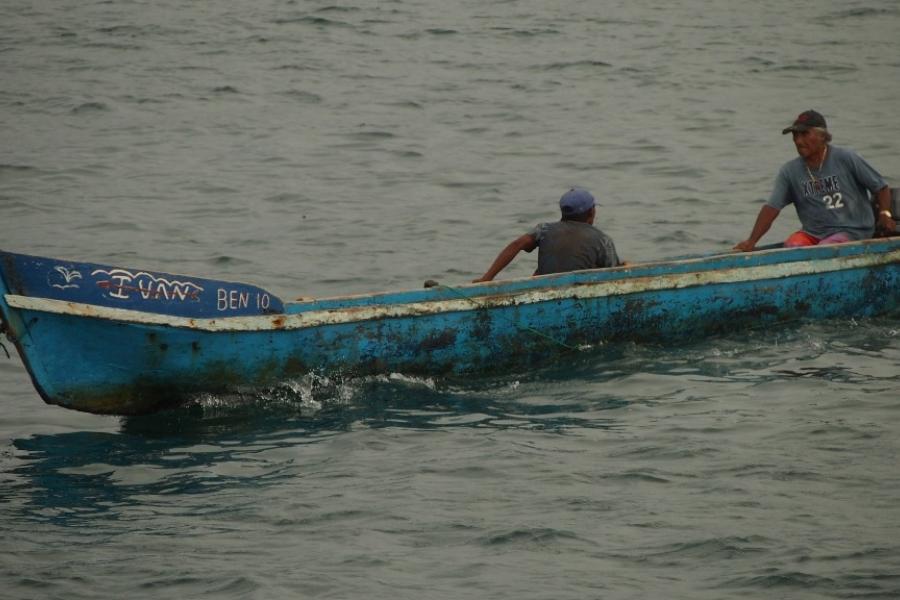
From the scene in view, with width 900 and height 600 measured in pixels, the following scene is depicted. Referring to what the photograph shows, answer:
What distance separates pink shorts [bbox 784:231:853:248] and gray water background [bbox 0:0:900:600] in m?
0.66

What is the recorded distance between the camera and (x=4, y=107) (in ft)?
65.7

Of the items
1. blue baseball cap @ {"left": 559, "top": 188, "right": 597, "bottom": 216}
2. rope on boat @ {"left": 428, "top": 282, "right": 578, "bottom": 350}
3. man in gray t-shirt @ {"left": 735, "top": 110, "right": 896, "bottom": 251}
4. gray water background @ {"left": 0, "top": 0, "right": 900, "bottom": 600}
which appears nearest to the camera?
gray water background @ {"left": 0, "top": 0, "right": 900, "bottom": 600}

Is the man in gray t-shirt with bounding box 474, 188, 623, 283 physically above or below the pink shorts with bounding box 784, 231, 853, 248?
above

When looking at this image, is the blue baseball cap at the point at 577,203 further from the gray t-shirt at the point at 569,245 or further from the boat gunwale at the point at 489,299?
the boat gunwale at the point at 489,299

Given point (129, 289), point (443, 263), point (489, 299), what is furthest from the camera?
point (443, 263)

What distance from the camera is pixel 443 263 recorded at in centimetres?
1353

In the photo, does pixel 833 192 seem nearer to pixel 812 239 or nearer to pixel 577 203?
pixel 812 239

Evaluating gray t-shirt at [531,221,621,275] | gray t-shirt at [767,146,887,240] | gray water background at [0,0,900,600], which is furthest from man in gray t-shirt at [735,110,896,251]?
gray t-shirt at [531,221,621,275]

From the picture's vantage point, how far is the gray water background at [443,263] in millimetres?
7031

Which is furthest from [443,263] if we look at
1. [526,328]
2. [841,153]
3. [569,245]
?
[841,153]

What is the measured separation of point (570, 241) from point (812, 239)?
2286 millimetres

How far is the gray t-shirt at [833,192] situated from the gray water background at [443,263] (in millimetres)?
788

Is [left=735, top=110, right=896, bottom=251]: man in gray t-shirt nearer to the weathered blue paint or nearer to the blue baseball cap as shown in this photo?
the blue baseball cap

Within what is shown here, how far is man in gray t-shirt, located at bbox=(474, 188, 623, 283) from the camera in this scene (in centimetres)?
992
